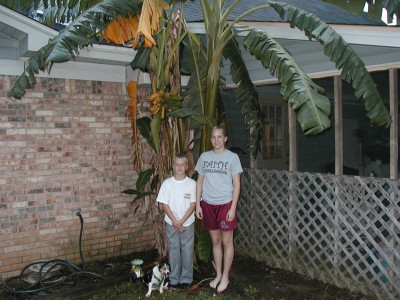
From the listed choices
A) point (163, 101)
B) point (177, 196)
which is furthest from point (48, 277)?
point (163, 101)

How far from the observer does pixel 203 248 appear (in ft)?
16.9

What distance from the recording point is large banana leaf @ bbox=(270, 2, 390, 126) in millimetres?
3933

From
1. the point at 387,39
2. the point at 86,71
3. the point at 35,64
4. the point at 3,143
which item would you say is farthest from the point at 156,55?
the point at 387,39

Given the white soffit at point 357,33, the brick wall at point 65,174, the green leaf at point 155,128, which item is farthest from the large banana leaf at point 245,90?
the brick wall at point 65,174

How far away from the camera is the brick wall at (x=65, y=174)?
5.30m

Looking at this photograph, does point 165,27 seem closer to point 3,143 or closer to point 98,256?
point 3,143

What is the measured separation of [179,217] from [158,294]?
0.86 metres

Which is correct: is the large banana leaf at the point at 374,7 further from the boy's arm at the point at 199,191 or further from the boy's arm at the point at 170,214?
the boy's arm at the point at 170,214

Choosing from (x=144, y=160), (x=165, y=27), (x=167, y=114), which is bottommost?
(x=144, y=160)

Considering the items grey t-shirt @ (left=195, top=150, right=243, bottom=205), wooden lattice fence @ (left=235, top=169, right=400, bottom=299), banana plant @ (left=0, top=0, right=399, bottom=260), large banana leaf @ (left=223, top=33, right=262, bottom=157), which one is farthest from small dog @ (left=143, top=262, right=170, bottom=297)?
large banana leaf @ (left=223, top=33, right=262, bottom=157)

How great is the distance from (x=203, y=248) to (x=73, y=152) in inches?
83.7

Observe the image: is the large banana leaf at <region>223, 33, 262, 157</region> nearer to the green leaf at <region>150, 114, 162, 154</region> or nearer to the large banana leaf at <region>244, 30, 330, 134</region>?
the large banana leaf at <region>244, 30, 330, 134</region>

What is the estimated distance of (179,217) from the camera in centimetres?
491

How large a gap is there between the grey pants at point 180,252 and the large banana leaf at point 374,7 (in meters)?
2.75
